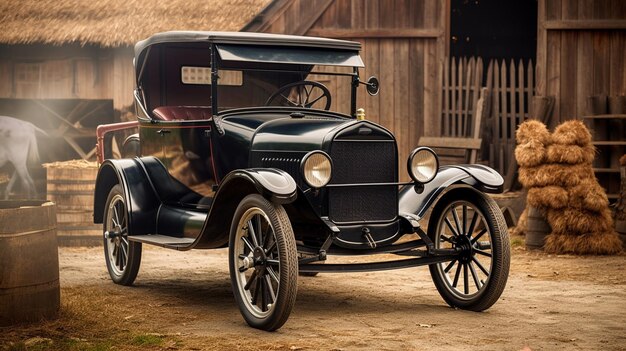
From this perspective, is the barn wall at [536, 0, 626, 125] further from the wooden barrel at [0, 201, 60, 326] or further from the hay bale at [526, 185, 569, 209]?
the wooden barrel at [0, 201, 60, 326]

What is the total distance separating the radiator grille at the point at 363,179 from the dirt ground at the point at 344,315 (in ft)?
2.44

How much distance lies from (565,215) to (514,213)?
2517 mm

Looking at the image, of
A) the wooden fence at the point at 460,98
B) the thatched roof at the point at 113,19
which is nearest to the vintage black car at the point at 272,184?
→ the wooden fence at the point at 460,98

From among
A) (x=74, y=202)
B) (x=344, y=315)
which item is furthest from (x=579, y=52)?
(x=344, y=315)

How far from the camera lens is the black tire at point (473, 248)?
23.2 feet

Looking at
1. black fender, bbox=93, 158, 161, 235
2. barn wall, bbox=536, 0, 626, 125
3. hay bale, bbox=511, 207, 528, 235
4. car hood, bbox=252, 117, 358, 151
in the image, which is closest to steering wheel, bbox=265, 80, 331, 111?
car hood, bbox=252, 117, 358, 151

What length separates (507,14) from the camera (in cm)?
1800

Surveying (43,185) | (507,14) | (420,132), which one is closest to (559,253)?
(420,132)

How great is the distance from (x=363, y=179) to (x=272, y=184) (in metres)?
0.93

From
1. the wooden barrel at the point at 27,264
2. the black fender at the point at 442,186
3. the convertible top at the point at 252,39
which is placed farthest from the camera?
the convertible top at the point at 252,39

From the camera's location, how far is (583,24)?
13.2 meters

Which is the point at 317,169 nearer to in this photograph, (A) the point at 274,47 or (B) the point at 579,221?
(A) the point at 274,47

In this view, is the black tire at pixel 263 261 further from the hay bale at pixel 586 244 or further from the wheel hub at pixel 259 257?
the hay bale at pixel 586 244

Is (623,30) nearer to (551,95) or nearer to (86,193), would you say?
(551,95)
